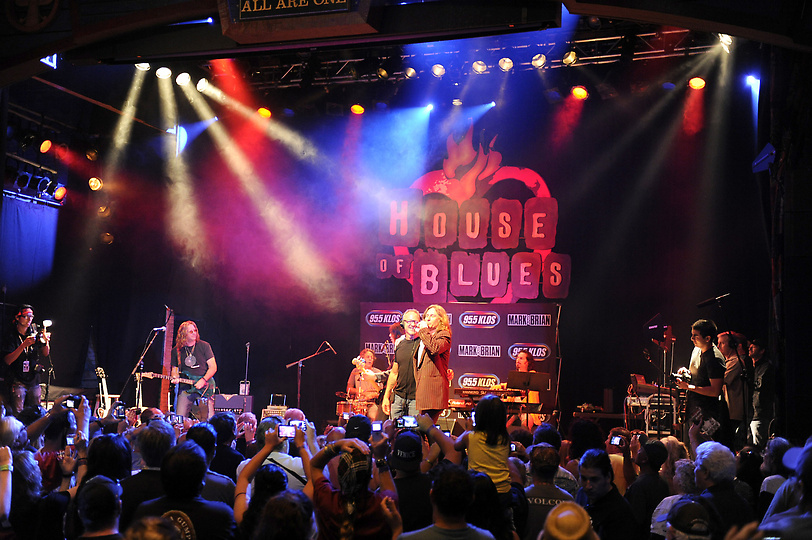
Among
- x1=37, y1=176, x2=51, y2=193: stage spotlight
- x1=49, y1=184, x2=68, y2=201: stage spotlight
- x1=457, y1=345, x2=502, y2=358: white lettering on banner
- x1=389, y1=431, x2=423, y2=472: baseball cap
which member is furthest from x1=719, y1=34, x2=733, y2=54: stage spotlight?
x1=49, y1=184, x2=68, y2=201: stage spotlight

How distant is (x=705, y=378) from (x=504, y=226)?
6540 millimetres

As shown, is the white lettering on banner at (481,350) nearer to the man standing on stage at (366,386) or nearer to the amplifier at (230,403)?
the man standing on stage at (366,386)

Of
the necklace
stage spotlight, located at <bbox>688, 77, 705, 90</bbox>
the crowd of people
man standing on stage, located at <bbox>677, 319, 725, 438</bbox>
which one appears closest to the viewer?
the crowd of people

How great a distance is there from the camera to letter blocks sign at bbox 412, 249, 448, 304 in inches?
611

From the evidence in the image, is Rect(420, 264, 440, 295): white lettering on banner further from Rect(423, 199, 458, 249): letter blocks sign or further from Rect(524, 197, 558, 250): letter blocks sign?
Rect(524, 197, 558, 250): letter blocks sign

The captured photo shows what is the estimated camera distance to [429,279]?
15602mm

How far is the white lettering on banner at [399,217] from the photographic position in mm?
15852

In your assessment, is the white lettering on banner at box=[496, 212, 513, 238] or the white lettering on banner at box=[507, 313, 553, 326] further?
the white lettering on banner at box=[496, 212, 513, 238]

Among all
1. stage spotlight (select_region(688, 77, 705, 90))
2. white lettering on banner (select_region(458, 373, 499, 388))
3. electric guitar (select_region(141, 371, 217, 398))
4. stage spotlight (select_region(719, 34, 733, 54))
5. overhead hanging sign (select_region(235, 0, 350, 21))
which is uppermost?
stage spotlight (select_region(719, 34, 733, 54))

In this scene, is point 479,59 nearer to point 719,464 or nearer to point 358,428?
point 358,428

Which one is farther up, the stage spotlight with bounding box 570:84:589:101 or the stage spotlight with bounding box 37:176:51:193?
the stage spotlight with bounding box 570:84:589:101

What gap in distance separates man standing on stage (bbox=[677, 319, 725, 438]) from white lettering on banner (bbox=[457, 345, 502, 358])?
5.23 m

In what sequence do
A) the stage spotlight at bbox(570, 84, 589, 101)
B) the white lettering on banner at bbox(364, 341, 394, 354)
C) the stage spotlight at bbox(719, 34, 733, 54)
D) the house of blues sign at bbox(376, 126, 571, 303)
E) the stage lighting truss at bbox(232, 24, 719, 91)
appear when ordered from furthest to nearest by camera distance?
1. the white lettering on banner at bbox(364, 341, 394, 354)
2. the house of blues sign at bbox(376, 126, 571, 303)
3. the stage spotlight at bbox(570, 84, 589, 101)
4. the stage lighting truss at bbox(232, 24, 719, 91)
5. the stage spotlight at bbox(719, 34, 733, 54)

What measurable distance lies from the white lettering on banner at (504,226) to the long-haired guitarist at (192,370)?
6.12 metres
